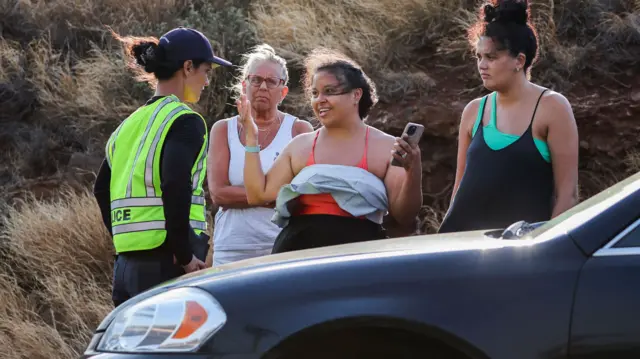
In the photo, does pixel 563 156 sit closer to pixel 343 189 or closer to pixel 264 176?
pixel 343 189

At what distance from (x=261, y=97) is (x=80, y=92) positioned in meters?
5.30

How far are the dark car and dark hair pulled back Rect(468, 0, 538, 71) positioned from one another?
161 centimetres

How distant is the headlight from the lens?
3232mm

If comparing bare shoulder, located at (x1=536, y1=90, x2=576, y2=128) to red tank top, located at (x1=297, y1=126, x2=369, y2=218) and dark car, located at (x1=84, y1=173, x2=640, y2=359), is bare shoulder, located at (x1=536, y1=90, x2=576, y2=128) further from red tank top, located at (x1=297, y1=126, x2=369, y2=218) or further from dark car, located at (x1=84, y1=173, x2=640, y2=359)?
dark car, located at (x1=84, y1=173, x2=640, y2=359)

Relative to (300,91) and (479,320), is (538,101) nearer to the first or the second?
(479,320)

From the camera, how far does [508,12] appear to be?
4891mm

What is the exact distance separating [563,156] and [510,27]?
642 millimetres

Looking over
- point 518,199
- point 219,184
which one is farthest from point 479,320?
point 219,184

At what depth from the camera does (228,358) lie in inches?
126

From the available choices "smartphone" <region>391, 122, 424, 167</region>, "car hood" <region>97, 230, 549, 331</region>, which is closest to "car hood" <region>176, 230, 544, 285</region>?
"car hood" <region>97, 230, 549, 331</region>

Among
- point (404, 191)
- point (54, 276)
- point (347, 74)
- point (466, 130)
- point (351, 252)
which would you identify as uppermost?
point (347, 74)

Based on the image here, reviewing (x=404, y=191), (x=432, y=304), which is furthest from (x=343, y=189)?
(x=432, y=304)

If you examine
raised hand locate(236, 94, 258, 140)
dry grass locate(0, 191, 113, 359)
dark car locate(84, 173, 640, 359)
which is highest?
raised hand locate(236, 94, 258, 140)

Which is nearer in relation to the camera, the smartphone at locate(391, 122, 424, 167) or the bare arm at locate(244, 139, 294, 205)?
the smartphone at locate(391, 122, 424, 167)
